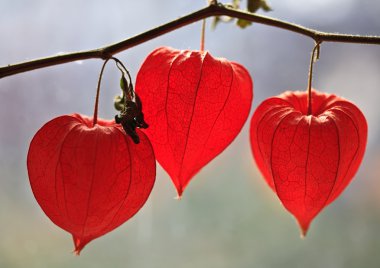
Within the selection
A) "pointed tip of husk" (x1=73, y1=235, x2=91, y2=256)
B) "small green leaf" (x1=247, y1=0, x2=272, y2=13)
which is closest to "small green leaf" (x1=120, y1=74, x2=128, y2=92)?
"pointed tip of husk" (x1=73, y1=235, x2=91, y2=256)

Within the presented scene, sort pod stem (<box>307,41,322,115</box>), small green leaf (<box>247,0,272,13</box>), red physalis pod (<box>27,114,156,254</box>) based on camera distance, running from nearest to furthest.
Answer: red physalis pod (<box>27,114,156,254</box>) → pod stem (<box>307,41,322,115</box>) → small green leaf (<box>247,0,272,13</box>)

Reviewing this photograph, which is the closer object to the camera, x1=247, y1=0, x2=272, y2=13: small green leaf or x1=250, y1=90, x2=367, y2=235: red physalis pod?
x1=250, y1=90, x2=367, y2=235: red physalis pod

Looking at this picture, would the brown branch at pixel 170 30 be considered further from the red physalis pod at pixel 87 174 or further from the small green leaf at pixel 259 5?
the small green leaf at pixel 259 5

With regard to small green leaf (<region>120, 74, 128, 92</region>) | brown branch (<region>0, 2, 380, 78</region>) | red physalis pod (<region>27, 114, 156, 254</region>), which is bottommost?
red physalis pod (<region>27, 114, 156, 254</region>)

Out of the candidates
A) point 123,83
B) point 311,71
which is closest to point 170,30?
point 123,83

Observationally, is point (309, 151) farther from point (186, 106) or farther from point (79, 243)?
point (79, 243)

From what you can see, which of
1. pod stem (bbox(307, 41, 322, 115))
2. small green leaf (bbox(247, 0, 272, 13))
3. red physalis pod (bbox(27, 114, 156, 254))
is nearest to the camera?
red physalis pod (bbox(27, 114, 156, 254))

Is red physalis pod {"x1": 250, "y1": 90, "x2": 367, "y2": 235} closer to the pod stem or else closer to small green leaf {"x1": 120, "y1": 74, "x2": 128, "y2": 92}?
the pod stem

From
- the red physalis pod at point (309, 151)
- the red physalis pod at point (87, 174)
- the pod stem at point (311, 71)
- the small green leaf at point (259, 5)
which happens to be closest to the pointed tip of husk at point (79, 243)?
the red physalis pod at point (87, 174)
